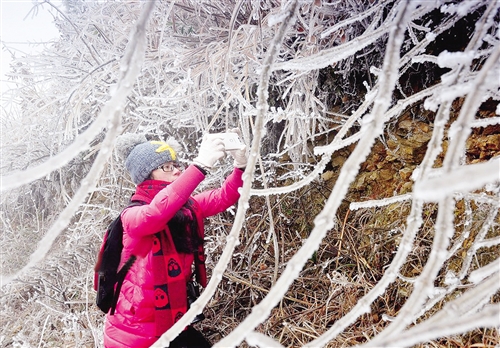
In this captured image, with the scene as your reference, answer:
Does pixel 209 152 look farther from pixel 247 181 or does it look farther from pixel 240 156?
pixel 247 181

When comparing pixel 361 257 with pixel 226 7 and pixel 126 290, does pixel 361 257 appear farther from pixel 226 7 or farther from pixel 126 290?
pixel 226 7

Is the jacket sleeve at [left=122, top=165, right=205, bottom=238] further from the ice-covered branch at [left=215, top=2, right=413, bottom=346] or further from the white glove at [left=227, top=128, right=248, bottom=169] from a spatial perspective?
the ice-covered branch at [left=215, top=2, right=413, bottom=346]

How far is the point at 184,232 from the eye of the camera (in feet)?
4.84

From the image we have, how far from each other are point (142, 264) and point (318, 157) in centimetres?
101

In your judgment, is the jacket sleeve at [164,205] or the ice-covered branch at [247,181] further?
the jacket sleeve at [164,205]

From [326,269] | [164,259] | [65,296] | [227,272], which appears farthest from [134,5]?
[65,296]

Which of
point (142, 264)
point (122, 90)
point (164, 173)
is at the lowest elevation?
point (142, 264)

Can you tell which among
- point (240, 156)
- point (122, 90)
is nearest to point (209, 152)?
point (240, 156)

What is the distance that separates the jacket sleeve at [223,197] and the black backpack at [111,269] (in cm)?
38

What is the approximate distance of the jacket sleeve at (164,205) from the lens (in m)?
1.29

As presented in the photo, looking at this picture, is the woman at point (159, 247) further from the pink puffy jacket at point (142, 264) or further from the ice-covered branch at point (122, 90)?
the ice-covered branch at point (122, 90)

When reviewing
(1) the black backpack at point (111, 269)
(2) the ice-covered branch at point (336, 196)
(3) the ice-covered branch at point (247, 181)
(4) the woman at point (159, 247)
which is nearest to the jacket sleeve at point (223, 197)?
(4) the woman at point (159, 247)

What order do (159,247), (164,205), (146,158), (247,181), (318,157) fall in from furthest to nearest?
(318,157) → (146,158) → (159,247) → (164,205) → (247,181)

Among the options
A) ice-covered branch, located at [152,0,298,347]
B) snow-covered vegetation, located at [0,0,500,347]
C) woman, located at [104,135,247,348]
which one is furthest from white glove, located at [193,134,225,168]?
ice-covered branch, located at [152,0,298,347]
